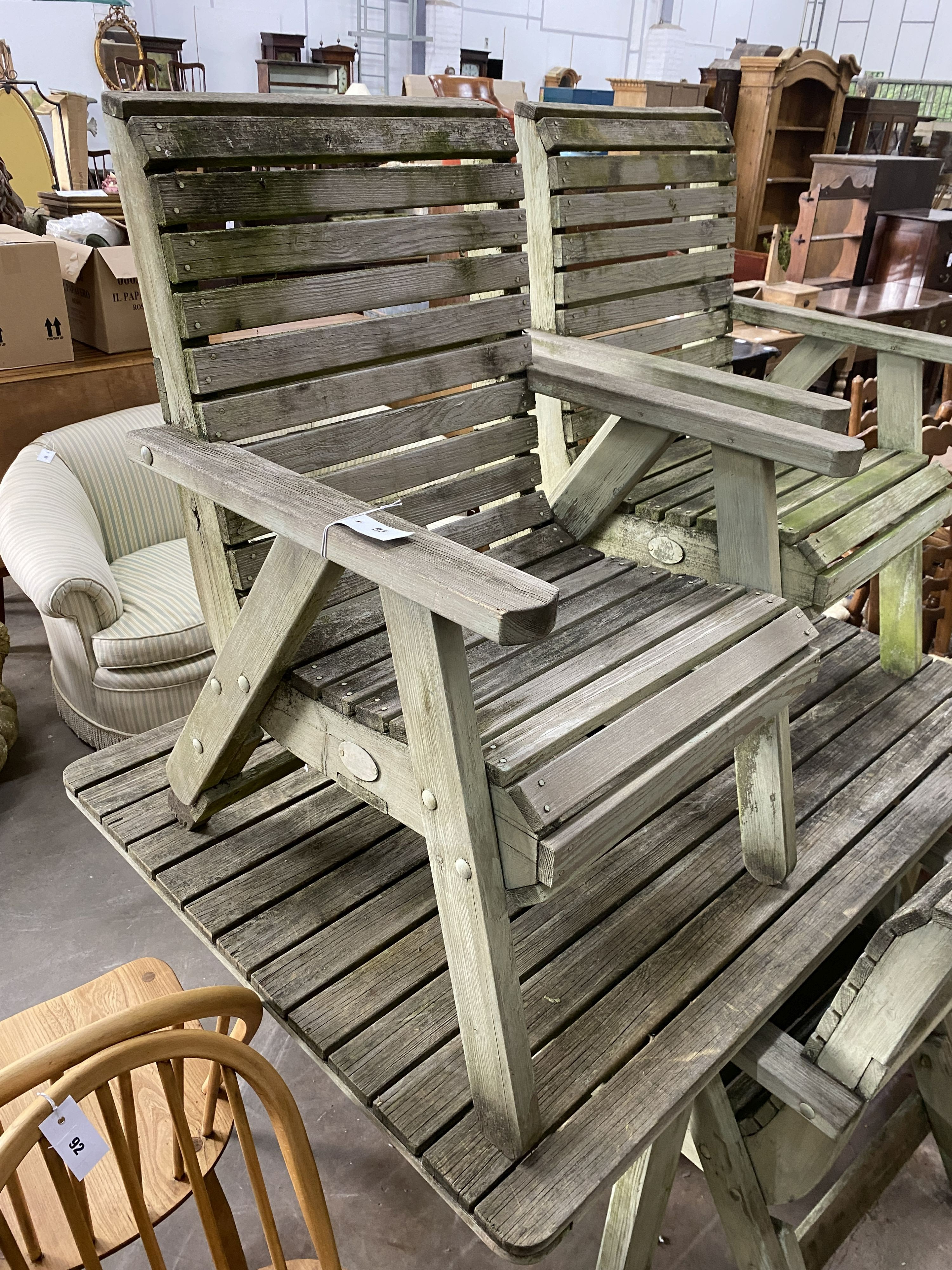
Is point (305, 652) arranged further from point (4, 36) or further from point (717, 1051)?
point (4, 36)

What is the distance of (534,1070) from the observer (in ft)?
4.09

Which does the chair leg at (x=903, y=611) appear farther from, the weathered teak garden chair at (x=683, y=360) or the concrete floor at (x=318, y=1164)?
the concrete floor at (x=318, y=1164)

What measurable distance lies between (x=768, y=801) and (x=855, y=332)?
1137mm

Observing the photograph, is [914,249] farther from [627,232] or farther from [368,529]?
[368,529]

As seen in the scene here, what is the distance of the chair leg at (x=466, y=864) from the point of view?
1004mm

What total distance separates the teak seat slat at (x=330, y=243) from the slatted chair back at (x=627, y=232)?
0.92 ft

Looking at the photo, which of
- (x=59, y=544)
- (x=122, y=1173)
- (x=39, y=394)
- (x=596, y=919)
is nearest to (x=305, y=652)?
(x=596, y=919)

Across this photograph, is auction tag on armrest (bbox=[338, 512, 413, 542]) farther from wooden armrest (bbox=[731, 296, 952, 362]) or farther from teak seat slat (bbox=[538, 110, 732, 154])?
wooden armrest (bbox=[731, 296, 952, 362])

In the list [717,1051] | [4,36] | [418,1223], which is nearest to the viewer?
[717,1051]

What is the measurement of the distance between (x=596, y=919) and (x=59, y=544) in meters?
1.54

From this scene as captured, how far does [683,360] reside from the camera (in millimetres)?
2377

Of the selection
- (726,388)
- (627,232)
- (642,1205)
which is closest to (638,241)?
(627,232)

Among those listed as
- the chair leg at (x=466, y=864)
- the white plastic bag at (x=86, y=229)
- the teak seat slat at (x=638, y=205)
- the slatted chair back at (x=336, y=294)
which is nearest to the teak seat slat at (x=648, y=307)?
the teak seat slat at (x=638, y=205)

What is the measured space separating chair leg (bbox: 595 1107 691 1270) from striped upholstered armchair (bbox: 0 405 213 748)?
1.43 meters
